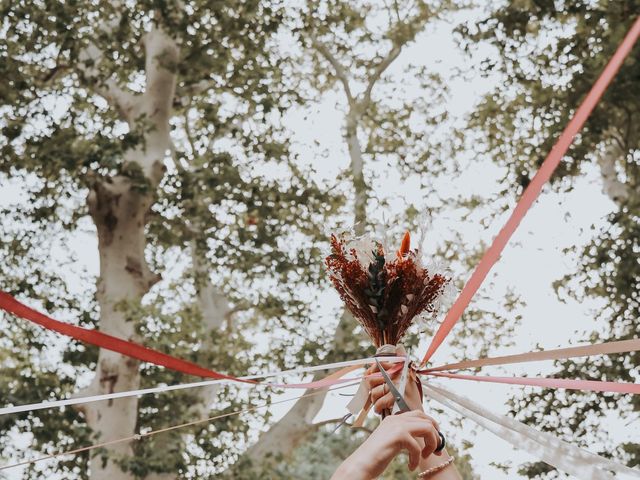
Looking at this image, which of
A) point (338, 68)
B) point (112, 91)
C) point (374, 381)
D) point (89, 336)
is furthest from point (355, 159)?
point (374, 381)

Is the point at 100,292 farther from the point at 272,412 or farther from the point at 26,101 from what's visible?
the point at 272,412

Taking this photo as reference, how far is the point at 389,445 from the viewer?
5.16ft

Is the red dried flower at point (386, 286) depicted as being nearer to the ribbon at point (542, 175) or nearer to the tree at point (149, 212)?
the ribbon at point (542, 175)

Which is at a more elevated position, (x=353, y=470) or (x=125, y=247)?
(x=125, y=247)

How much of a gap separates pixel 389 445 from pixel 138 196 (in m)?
7.90

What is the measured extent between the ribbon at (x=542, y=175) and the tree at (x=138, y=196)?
6.60 metres

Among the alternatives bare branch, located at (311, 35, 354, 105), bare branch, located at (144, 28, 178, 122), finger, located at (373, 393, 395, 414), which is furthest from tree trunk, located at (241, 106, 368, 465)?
finger, located at (373, 393, 395, 414)

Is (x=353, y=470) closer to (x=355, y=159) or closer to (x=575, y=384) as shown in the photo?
(x=575, y=384)

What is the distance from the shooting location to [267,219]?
32.4 feet

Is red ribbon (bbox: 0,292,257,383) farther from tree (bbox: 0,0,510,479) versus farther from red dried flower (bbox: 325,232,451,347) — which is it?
tree (bbox: 0,0,510,479)

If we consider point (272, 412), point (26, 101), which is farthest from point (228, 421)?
point (26, 101)

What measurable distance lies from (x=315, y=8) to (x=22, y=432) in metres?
5.55

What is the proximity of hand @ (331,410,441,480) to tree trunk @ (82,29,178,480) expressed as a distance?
720 centimetres

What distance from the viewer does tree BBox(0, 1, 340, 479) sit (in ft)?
28.8
